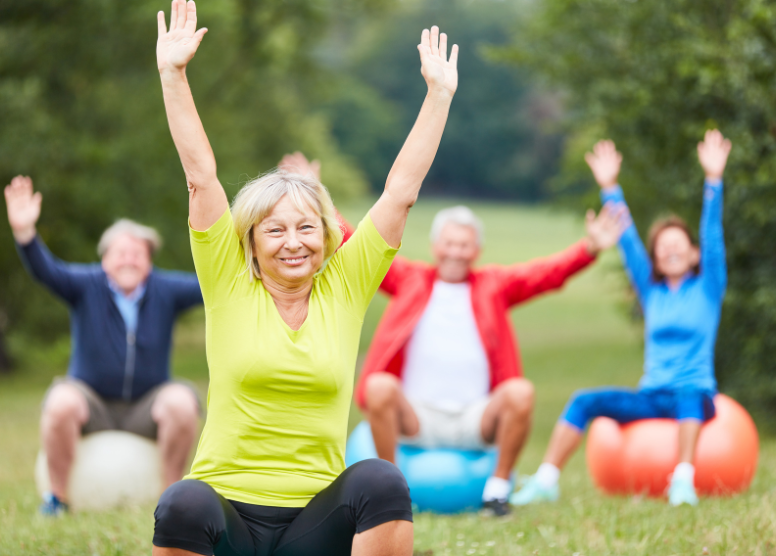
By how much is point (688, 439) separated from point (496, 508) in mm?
1205

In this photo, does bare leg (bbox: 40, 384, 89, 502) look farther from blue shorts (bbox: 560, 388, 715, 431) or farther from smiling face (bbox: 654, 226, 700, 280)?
smiling face (bbox: 654, 226, 700, 280)

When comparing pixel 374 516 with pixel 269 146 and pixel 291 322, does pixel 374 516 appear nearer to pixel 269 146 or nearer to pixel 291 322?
pixel 291 322

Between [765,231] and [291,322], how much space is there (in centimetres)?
659

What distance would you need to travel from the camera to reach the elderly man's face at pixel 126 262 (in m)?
5.39

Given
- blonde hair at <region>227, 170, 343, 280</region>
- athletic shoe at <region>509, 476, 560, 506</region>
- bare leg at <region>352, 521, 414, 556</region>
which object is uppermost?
blonde hair at <region>227, 170, 343, 280</region>

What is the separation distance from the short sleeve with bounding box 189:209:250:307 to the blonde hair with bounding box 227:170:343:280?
6 centimetres

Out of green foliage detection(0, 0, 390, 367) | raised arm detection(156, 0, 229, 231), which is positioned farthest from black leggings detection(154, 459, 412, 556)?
green foliage detection(0, 0, 390, 367)

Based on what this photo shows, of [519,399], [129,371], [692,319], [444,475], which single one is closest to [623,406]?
[692,319]

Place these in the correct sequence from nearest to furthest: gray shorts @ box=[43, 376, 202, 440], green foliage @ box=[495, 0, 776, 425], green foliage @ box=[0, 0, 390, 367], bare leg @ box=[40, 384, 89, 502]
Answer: bare leg @ box=[40, 384, 89, 502] < gray shorts @ box=[43, 376, 202, 440] < green foliage @ box=[495, 0, 776, 425] < green foliage @ box=[0, 0, 390, 367]

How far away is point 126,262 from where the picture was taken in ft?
17.7

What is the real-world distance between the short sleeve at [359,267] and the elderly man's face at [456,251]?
8.34ft

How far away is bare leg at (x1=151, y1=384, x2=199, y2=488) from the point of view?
5.07 metres

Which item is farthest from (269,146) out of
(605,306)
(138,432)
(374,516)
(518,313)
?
(374,516)

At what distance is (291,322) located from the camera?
111 inches
